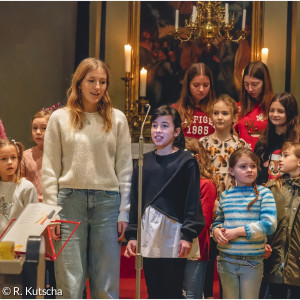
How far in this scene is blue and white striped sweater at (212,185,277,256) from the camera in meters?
3.43

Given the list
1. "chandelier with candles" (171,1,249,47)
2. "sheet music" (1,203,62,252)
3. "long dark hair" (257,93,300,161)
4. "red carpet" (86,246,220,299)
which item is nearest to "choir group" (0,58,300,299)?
"long dark hair" (257,93,300,161)

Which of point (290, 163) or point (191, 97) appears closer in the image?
point (290, 163)

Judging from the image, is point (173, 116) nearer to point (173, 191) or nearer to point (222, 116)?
point (173, 191)

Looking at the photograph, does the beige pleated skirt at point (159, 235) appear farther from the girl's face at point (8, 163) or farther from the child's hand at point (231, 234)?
the girl's face at point (8, 163)

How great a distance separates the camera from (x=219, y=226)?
3586 millimetres

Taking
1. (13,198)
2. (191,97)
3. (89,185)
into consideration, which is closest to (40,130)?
(13,198)

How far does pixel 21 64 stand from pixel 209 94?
2520 millimetres

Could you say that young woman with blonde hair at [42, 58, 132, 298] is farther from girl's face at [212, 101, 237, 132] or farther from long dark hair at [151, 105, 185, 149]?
girl's face at [212, 101, 237, 132]

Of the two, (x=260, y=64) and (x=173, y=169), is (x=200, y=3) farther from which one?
(x=173, y=169)

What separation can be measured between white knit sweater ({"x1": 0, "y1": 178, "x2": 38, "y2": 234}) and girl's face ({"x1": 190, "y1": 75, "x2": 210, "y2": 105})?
1512 millimetres

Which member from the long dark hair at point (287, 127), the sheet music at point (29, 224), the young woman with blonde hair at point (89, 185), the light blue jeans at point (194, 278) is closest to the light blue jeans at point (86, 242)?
the young woman with blonde hair at point (89, 185)

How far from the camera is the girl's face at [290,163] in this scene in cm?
367

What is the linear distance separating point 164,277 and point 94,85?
1165 mm

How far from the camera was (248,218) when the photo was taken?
3.50 meters
